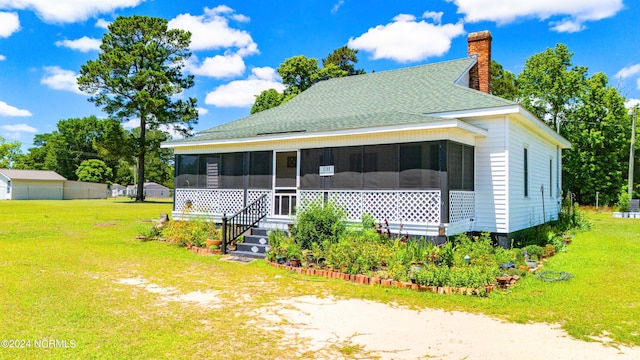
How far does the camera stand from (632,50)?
122 feet

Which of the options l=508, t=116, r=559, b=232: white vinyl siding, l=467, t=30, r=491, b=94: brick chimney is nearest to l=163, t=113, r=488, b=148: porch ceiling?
l=508, t=116, r=559, b=232: white vinyl siding


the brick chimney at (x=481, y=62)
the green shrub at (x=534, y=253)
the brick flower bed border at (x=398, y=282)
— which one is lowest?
the brick flower bed border at (x=398, y=282)

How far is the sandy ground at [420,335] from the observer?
4.71 m

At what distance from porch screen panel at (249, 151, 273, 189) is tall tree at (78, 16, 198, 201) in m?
30.3

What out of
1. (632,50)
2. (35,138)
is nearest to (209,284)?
(632,50)

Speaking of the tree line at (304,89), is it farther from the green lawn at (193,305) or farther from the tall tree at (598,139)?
the green lawn at (193,305)

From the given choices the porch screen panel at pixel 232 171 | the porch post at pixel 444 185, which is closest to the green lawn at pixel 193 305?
the porch post at pixel 444 185

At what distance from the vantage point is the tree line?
3609cm

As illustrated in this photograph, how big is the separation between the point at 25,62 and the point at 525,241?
35.6 metres

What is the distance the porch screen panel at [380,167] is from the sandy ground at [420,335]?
534cm

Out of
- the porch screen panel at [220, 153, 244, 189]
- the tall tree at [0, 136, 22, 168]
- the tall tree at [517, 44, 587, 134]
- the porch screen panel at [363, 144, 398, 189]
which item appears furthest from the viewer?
the tall tree at [0, 136, 22, 168]

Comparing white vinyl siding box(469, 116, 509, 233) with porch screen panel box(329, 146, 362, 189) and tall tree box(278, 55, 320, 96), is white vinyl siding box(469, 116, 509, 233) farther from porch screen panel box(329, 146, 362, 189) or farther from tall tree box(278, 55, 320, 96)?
tall tree box(278, 55, 320, 96)

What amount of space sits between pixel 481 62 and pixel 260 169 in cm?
1022

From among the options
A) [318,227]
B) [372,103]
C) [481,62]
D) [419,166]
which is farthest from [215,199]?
[481,62]
